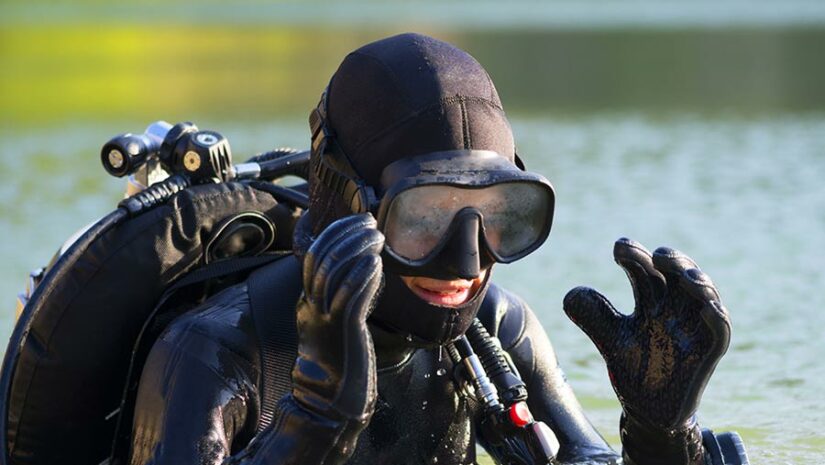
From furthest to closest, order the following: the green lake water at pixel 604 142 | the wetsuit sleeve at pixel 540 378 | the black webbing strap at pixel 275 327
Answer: the green lake water at pixel 604 142 → the wetsuit sleeve at pixel 540 378 → the black webbing strap at pixel 275 327

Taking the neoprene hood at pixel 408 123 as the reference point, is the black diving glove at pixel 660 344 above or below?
below

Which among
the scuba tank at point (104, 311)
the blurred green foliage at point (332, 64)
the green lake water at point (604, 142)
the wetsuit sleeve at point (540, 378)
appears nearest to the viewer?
the scuba tank at point (104, 311)

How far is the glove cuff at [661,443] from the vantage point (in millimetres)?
2668

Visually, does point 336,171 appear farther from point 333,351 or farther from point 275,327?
point 333,351

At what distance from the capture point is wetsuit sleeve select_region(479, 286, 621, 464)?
9.97 ft

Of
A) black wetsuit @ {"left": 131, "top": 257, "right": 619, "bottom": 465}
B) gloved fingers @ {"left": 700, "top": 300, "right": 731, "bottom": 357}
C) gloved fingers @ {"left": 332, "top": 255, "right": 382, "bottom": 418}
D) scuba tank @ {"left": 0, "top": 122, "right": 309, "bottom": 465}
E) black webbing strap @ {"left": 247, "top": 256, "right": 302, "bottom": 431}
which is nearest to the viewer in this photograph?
gloved fingers @ {"left": 332, "top": 255, "right": 382, "bottom": 418}

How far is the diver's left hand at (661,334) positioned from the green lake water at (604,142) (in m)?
1.51

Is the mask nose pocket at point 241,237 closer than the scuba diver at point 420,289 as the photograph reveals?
No

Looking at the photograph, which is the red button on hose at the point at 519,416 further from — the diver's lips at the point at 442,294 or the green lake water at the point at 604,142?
the green lake water at the point at 604,142

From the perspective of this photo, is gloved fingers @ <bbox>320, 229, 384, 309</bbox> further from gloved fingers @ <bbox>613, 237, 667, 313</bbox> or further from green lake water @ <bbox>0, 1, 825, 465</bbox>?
green lake water @ <bbox>0, 1, 825, 465</bbox>

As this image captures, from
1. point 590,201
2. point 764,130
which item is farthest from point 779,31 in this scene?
point 590,201

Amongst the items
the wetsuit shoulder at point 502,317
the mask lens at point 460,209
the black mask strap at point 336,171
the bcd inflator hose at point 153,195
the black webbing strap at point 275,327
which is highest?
the black mask strap at point 336,171

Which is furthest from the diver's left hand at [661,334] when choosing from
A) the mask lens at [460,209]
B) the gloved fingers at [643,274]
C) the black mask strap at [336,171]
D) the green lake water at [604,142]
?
the green lake water at [604,142]

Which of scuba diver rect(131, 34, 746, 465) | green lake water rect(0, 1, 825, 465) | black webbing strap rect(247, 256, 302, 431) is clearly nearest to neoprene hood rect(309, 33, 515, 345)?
scuba diver rect(131, 34, 746, 465)
